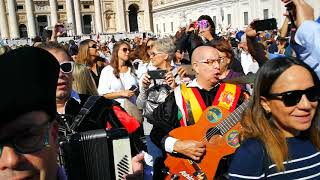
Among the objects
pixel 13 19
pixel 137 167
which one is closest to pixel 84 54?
pixel 137 167

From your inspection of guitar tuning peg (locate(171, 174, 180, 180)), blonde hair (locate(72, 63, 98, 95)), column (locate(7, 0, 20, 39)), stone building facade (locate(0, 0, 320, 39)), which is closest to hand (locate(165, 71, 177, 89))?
blonde hair (locate(72, 63, 98, 95))

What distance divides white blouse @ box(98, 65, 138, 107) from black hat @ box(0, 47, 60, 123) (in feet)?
13.1

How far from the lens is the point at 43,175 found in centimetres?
126

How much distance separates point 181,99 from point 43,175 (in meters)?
2.07

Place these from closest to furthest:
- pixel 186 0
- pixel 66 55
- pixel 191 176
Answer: pixel 66 55, pixel 191 176, pixel 186 0

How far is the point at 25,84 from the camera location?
1.30 meters

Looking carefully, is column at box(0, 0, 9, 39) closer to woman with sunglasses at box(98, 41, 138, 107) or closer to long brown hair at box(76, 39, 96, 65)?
long brown hair at box(76, 39, 96, 65)

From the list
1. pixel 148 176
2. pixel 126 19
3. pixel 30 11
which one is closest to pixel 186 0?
pixel 126 19

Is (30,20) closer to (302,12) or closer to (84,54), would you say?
(84,54)

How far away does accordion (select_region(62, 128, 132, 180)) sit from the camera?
1.89m

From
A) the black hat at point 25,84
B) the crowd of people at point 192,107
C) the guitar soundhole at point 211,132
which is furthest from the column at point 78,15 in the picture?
the black hat at point 25,84

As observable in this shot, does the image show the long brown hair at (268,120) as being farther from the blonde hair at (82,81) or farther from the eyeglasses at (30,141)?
the blonde hair at (82,81)

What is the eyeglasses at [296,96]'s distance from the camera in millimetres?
2078

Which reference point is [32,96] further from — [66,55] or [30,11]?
[30,11]
